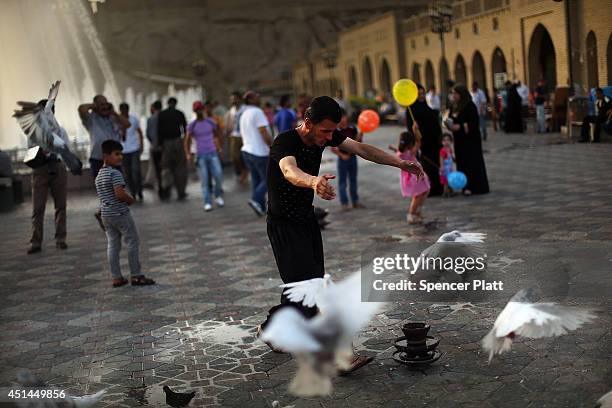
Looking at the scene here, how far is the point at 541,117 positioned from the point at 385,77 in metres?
26.4

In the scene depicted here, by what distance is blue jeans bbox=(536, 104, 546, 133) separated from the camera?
1938cm

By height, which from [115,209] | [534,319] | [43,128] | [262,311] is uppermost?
[43,128]

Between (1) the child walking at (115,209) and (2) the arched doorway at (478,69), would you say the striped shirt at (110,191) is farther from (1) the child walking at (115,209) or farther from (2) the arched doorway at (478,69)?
(2) the arched doorway at (478,69)

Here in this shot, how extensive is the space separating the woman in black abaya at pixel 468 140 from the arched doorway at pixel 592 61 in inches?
63.9

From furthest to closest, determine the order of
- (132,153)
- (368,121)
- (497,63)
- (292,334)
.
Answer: (497,63), (132,153), (368,121), (292,334)

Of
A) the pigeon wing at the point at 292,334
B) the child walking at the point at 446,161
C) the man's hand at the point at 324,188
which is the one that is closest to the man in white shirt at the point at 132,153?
the child walking at the point at 446,161

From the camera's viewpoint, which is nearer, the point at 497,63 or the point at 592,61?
the point at 592,61

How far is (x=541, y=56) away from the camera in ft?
81.3

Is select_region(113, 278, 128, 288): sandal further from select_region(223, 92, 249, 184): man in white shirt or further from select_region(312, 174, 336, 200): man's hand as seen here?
select_region(223, 92, 249, 184): man in white shirt

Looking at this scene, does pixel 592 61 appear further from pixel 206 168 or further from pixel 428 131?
pixel 206 168

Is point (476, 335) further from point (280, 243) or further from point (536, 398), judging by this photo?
point (280, 243)

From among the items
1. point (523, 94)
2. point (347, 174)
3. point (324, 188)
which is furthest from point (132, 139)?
point (523, 94)


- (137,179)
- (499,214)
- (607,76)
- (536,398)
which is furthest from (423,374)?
(137,179)

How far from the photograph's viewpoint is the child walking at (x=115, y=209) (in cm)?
707
